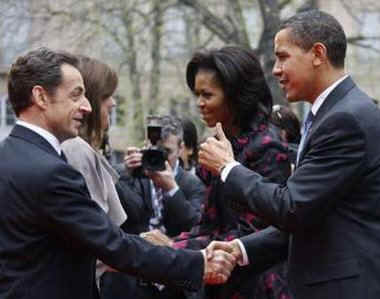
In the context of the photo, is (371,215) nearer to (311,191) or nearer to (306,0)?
(311,191)

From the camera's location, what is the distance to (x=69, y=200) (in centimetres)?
445

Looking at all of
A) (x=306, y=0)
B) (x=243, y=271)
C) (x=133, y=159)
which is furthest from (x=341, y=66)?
(x=306, y=0)

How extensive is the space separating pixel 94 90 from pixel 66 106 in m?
1.06

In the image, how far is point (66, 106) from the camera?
470 centimetres

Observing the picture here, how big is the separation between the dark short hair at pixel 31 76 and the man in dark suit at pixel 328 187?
3.16 feet

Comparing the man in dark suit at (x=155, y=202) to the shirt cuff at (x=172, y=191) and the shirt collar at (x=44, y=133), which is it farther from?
the shirt collar at (x=44, y=133)

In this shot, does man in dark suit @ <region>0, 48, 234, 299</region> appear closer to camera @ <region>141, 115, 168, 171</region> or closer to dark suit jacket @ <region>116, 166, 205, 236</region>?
dark suit jacket @ <region>116, 166, 205, 236</region>

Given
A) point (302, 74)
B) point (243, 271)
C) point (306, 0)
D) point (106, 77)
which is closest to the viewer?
point (302, 74)

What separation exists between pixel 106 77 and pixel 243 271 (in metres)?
1.43

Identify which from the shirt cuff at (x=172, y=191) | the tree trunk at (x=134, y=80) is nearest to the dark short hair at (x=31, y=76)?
the shirt cuff at (x=172, y=191)

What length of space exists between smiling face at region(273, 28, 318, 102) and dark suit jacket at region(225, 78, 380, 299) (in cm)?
23

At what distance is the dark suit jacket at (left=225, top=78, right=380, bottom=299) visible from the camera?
4.49m

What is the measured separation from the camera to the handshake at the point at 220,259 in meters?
5.07

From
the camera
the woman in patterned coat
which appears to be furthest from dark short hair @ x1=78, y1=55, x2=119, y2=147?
the camera
